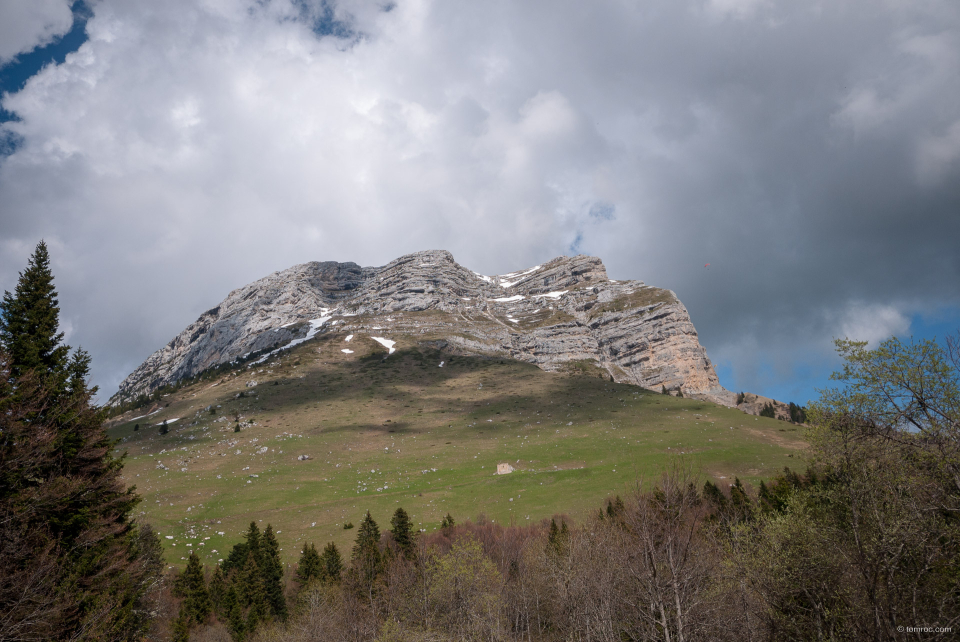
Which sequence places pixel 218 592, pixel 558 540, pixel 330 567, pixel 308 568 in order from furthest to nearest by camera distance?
1. pixel 330 567
2. pixel 308 568
3. pixel 218 592
4. pixel 558 540

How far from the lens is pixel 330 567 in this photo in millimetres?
43000

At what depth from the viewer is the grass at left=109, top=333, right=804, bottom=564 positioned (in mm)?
59750

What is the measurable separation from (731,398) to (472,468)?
4739 inches

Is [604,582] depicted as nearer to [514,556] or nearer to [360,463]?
[514,556]

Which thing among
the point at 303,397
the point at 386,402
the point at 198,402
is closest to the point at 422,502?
the point at 386,402

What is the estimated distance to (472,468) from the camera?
75.0m

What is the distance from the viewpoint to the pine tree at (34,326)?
18312 mm

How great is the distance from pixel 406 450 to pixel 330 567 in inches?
1694

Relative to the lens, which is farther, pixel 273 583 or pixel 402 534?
pixel 402 534

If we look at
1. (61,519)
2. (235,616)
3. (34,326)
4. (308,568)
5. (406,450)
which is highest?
(34,326)

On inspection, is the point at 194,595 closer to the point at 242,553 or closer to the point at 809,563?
the point at 242,553

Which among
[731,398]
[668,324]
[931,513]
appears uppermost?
[668,324]

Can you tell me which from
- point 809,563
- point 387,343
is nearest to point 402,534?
point 809,563

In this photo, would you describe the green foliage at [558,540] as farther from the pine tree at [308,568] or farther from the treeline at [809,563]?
the pine tree at [308,568]
